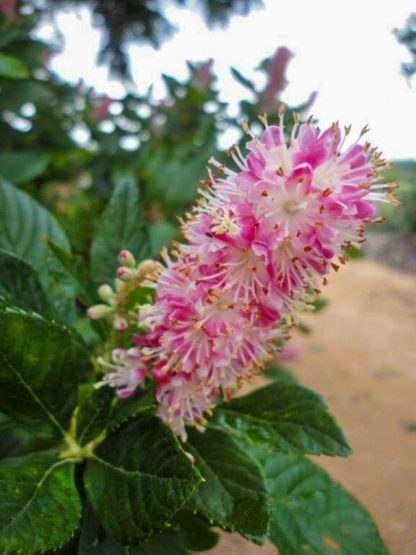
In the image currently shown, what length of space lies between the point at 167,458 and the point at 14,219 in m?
0.47

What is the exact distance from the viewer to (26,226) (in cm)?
92

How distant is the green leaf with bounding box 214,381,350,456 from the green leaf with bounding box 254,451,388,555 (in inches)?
7.6

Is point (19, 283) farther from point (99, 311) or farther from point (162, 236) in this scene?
point (162, 236)

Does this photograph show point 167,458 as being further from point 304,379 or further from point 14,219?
point 304,379

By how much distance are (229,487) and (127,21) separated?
2.94 metres

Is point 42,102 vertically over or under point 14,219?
over

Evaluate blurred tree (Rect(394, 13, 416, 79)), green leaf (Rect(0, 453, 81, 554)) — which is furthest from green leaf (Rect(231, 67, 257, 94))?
green leaf (Rect(0, 453, 81, 554))

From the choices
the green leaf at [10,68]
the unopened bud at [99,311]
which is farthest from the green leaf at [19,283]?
the green leaf at [10,68]

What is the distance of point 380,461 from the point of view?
205 cm

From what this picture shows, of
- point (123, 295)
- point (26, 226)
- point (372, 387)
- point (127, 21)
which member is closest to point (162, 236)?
point (26, 226)

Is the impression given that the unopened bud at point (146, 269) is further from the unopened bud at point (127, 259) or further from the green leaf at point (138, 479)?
the green leaf at point (138, 479)

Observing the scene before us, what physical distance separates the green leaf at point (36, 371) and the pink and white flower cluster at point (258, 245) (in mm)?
100

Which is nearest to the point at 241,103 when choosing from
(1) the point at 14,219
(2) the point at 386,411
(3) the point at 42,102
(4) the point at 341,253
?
(3) the point at 42,102

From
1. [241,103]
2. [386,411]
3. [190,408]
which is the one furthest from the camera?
[386,411]
